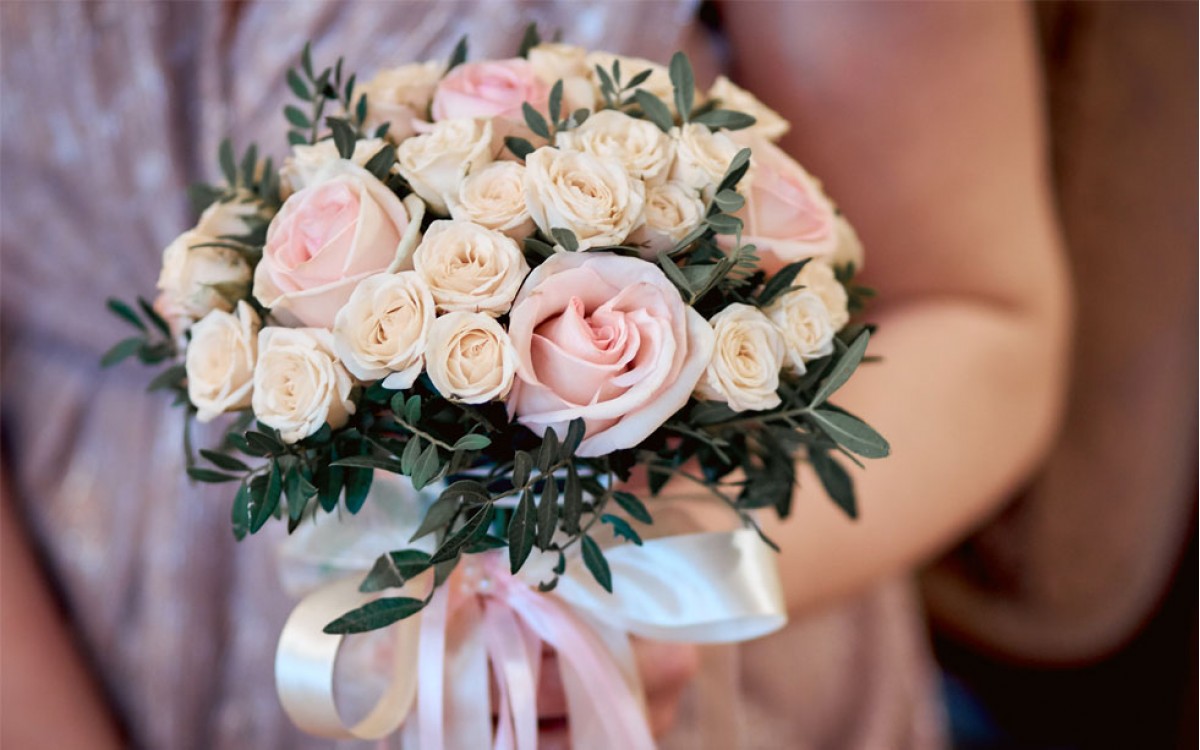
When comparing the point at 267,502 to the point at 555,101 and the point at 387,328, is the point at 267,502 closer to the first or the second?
the point at 387,328

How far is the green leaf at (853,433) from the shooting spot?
443 mm

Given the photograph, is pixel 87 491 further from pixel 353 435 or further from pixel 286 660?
pixel 353 435

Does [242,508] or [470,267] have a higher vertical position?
[470,267]

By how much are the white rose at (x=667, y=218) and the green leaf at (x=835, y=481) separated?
203 mm

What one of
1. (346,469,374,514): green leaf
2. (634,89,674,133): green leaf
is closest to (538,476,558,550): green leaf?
(346,469,374,514): green leaf

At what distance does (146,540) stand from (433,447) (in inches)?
21.3

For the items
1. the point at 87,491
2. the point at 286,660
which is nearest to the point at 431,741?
the point at 286,660

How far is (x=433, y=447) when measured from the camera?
1.39 ft

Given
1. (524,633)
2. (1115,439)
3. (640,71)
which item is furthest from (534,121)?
(1115,439)

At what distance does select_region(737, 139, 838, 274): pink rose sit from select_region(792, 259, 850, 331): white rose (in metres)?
0.01

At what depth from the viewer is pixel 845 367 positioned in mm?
448

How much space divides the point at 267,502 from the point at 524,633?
0.22 m

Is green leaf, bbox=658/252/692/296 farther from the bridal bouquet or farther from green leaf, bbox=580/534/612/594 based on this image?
green leaf, bbox=580/534/612/594

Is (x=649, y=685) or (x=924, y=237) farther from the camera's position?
(x=924, y=237)
